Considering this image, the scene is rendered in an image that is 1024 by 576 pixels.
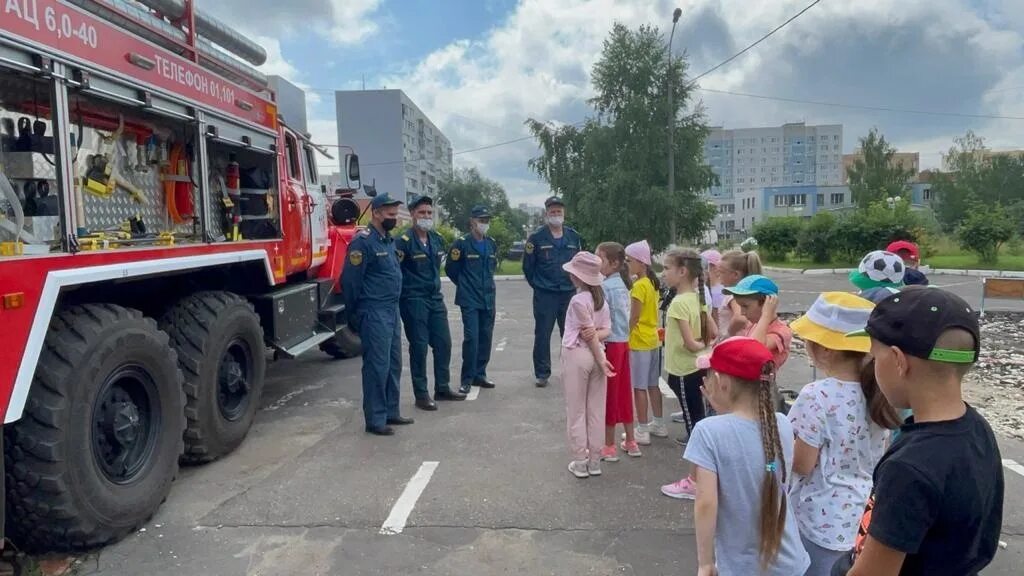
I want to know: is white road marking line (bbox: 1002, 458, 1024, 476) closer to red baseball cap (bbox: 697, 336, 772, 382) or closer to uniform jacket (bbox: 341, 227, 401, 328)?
red baseball cap (bbox: 697, 336, 772, 382)

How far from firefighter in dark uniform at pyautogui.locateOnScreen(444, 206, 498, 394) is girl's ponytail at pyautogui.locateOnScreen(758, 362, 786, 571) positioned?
4758 mm

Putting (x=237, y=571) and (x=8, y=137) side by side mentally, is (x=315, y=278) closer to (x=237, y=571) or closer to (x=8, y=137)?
(x=8, y=137)

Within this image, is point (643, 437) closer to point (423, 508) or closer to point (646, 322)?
point (646, 322)

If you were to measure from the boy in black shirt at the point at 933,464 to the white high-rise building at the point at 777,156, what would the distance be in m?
107

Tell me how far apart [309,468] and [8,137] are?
9.02ft

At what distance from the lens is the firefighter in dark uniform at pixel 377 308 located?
5.41 m

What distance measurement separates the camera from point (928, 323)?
1371mm

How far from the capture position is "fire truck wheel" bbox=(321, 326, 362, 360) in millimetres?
8414

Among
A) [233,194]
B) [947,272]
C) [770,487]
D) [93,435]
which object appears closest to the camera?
[770,487]

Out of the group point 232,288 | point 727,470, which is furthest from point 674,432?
point 232,288

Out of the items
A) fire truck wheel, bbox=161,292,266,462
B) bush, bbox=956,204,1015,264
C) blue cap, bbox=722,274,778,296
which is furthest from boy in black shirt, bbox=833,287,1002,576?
bush, bbox=956,204,1015,264

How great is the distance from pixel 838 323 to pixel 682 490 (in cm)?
199

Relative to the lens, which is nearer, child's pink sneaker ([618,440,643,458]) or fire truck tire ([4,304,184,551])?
fire truck tire ([4,304,184,551])

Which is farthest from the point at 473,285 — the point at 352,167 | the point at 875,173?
the point at 875,173
